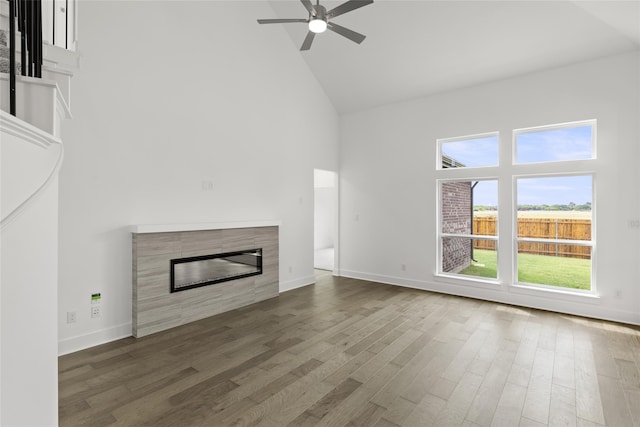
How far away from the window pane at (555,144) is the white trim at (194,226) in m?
4.05

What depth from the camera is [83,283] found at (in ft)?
11.0

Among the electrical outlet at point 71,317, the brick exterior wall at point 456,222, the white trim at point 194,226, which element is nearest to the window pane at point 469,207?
the brick exterior wall at point 456,222

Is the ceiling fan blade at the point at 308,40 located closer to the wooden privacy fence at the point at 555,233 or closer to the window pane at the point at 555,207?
the window pane at the point at 555,207

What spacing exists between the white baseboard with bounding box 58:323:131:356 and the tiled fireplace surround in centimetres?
11

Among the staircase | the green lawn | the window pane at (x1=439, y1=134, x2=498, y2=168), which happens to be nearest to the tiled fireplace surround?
the staircase

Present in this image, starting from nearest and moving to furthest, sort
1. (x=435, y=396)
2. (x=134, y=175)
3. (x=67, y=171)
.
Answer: (x=435, y=396) → (x=67, y=171) → (x=134, y=175)

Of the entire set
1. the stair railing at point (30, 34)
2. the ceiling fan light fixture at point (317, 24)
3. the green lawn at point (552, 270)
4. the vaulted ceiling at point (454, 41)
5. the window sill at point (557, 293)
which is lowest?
the window sill at point (557, 293)

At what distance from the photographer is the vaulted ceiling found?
3.89 metres

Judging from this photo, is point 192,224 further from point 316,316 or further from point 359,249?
point 359,249

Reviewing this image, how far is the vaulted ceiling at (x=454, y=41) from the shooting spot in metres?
3.89

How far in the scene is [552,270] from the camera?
4777mm

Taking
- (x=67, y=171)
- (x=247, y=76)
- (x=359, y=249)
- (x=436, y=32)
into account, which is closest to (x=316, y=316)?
(x=359, y=249)

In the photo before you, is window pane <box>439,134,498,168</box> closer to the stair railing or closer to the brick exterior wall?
the brick exterior wall

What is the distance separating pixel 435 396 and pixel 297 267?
3.63m
